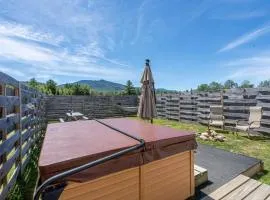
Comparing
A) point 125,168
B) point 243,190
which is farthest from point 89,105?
point 125,168

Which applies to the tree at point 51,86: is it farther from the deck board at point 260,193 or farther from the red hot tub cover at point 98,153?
the deck board at point 260,193

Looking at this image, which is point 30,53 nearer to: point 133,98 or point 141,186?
point 133,98

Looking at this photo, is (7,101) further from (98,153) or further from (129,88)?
(129,88)

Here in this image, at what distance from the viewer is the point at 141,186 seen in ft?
6.57

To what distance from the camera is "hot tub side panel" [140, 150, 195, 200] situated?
2051mm

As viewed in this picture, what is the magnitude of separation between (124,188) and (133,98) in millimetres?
14667

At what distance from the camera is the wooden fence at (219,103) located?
6.98 meters

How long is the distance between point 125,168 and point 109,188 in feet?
0.78

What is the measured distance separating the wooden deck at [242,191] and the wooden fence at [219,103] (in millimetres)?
4704

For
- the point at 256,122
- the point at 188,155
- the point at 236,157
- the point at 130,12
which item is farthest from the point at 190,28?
the point at 188,155

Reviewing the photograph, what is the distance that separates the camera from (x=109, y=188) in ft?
5.85

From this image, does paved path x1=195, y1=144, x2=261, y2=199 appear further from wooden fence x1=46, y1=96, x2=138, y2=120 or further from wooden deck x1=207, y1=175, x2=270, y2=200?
wooden fence x1=46, y1=96, x2=138, y2=120

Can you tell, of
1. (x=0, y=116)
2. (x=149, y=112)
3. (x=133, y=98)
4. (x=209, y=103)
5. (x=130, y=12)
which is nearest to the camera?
(x=0, y=116)

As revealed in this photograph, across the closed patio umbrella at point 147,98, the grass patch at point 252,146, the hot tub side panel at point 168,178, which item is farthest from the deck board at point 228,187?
the closed patio umbrella at point 147,98
